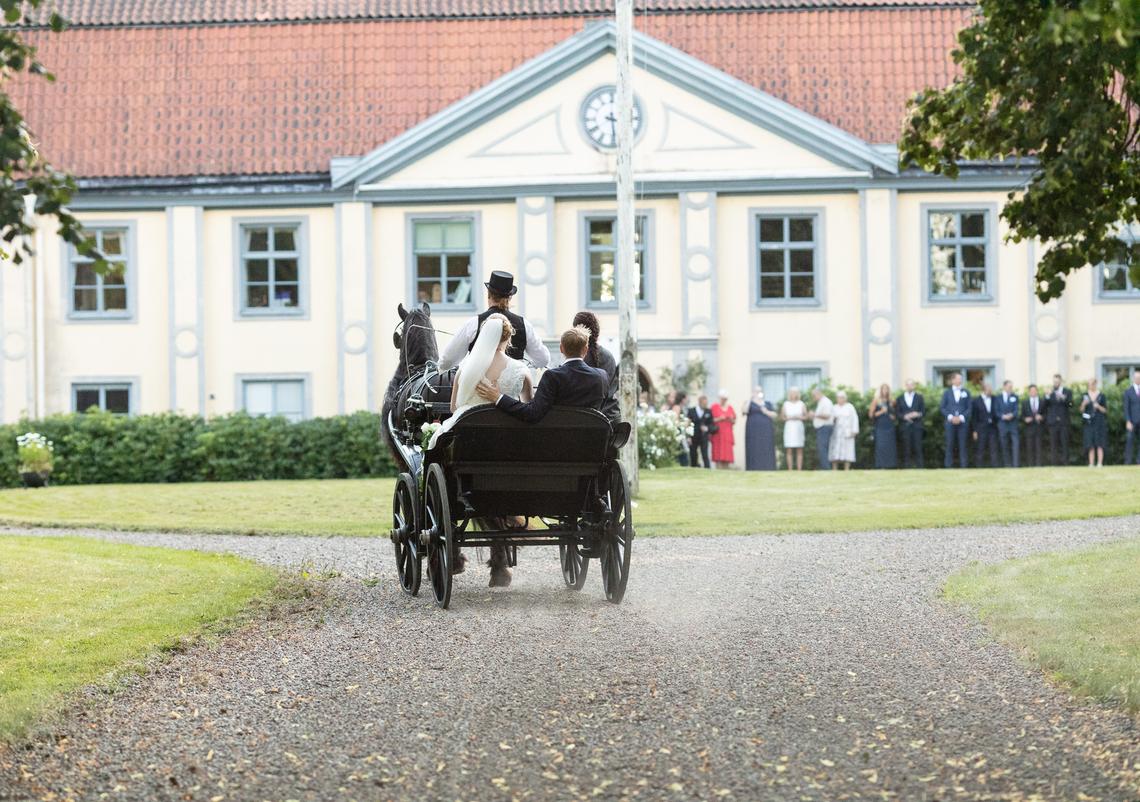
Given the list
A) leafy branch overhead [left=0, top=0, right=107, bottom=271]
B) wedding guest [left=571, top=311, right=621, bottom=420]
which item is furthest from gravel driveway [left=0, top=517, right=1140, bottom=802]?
wedding guest [left=571, top=311, right=621, bottom=420]

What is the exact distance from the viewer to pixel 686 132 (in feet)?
108

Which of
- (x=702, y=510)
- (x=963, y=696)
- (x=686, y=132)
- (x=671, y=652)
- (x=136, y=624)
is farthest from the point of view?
(x=686, y=132)

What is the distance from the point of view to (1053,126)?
414 inches

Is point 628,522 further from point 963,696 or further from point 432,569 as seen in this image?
point 963,696

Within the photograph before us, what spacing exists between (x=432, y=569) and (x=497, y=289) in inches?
71.1

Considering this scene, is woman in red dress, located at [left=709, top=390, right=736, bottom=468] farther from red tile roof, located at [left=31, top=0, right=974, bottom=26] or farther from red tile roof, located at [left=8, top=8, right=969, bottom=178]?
A: red tile roof, located at [left=31, top=0, right=974, bottom=26]

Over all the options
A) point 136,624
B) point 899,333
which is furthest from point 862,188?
point 136,624

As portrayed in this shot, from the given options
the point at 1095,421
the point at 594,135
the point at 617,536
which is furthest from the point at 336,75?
the point at 617,536

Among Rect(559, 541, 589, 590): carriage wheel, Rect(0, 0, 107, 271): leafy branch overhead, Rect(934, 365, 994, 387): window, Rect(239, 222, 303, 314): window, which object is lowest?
Rect(559, 541, 589, 590): carriage wheel

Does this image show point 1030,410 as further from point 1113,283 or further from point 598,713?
point 598,713

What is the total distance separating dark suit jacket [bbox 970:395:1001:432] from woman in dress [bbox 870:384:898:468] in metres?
1.39

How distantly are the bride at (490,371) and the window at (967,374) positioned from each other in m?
24.4

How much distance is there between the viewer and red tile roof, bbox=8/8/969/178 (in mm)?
33906

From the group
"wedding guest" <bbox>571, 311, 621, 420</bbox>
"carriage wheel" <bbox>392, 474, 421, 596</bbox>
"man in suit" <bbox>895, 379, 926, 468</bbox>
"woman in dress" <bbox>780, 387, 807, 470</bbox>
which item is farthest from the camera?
"woman in dress" <bbox>780, 387, 807, 470</bbox>
